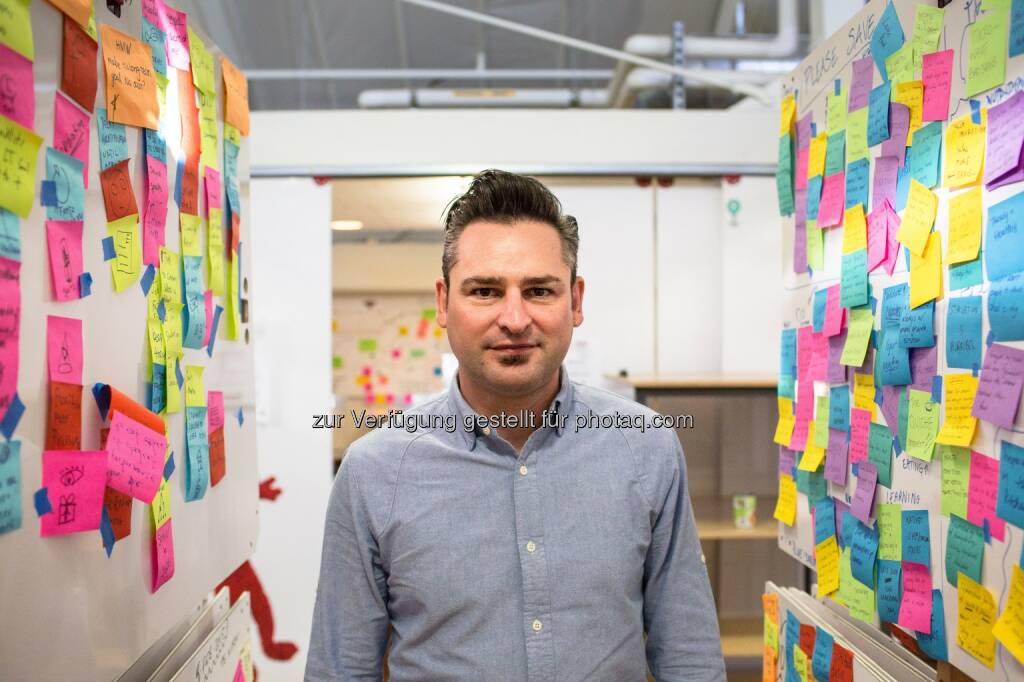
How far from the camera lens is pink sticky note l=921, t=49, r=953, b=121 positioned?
119 centimetres

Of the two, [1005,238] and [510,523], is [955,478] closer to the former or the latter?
[1005,238]

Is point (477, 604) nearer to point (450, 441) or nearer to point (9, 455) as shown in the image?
point (450, 441)

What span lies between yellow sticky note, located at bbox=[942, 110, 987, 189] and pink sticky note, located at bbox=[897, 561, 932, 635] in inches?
25.6

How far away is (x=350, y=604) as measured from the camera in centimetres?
127

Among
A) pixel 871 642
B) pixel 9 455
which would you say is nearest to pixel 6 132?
pixel 9 455

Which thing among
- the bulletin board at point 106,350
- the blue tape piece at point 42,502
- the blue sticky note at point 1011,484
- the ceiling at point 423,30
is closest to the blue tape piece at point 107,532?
the bulletin board at point 106,350

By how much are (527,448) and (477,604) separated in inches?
10.8

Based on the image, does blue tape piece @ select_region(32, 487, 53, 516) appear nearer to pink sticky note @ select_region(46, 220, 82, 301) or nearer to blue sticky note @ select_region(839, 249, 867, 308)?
pink sticky note @ select_region(46, 220, 82, 301)

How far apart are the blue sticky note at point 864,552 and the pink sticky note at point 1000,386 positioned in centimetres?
40

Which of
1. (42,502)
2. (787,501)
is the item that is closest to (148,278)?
(42,502)

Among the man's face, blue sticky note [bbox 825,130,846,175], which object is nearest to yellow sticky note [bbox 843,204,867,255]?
blue sticky note [bbox 825,130,846,175]

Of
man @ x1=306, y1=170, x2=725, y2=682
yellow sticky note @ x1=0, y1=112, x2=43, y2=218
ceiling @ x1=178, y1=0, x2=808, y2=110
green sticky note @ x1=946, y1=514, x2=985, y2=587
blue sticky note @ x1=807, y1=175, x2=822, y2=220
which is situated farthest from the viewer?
ceiling @ x1=178, y1=0, x2=808, y2=110

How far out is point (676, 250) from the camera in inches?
124

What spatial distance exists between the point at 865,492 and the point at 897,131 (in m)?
0.68
